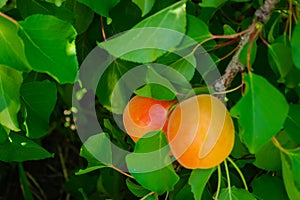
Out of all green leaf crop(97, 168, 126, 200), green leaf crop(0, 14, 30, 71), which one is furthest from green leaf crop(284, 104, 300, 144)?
green leaf crop(97, 168, 126, 200)

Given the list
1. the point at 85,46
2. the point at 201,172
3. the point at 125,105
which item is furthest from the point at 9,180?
the point at 201,172

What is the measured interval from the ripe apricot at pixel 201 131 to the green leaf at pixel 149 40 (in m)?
0.09

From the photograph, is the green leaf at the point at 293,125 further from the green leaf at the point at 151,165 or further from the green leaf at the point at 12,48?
the green leaf at the point at 12,48

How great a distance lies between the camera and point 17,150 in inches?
41.5

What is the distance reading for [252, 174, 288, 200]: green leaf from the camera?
1022 mm

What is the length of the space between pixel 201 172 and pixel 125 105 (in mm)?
199

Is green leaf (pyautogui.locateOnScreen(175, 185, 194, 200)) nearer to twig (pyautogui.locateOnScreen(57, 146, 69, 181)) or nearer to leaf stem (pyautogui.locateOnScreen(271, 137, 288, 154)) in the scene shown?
leaf stem (pyautogui.locateOnScreen(271, 137, 288, 154))

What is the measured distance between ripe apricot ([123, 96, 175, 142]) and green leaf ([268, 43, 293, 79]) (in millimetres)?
178

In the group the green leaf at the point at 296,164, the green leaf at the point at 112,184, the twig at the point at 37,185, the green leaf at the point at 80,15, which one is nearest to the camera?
the green leaf at the point at 296,164

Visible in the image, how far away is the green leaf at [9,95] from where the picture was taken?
895mm

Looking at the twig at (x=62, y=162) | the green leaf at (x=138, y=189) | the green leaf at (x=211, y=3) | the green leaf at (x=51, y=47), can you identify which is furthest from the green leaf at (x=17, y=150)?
the twig at (x=62, y=162)

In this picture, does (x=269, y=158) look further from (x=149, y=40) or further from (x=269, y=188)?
(x=149, y=40)

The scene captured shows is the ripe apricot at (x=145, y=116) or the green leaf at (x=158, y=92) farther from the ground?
the green leaf at (x=158, y=92)

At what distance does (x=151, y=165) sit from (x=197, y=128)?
0.10 meters
